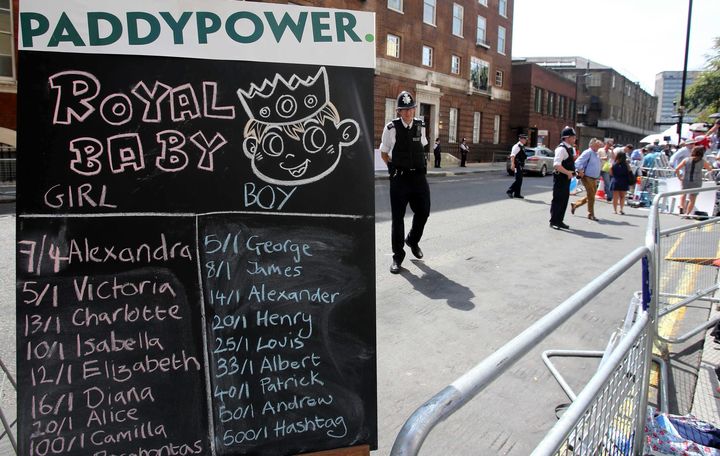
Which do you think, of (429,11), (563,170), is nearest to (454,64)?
(429,11)

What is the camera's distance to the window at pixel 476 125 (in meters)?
38.9

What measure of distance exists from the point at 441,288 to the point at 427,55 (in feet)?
97.3

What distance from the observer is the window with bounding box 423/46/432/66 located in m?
32.8

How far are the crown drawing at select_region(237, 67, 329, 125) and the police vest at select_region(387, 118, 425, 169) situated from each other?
3.68m

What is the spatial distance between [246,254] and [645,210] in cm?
1362

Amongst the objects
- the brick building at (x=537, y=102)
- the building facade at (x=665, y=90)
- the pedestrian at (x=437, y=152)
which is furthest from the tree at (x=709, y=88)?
the building facade at (x=665, y=90)

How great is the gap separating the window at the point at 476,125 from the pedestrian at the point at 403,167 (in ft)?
112

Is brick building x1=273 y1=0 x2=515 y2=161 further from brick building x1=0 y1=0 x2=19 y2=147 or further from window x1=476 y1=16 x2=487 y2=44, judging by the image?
brick building x1=0 y1=0 x2=19 y2=147

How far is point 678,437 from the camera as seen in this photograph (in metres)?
2.74

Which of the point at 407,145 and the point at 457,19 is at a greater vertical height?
the point at 457,19

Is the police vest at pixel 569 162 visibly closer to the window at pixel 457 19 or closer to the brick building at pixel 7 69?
the brick building at pixel 7 69

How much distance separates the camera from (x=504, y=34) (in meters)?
40.8

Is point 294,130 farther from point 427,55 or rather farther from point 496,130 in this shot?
point 496,130

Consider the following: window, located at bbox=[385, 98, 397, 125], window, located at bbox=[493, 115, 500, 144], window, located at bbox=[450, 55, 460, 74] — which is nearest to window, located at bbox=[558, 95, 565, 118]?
window, located at bbox=[493, 115, 500, 144]
